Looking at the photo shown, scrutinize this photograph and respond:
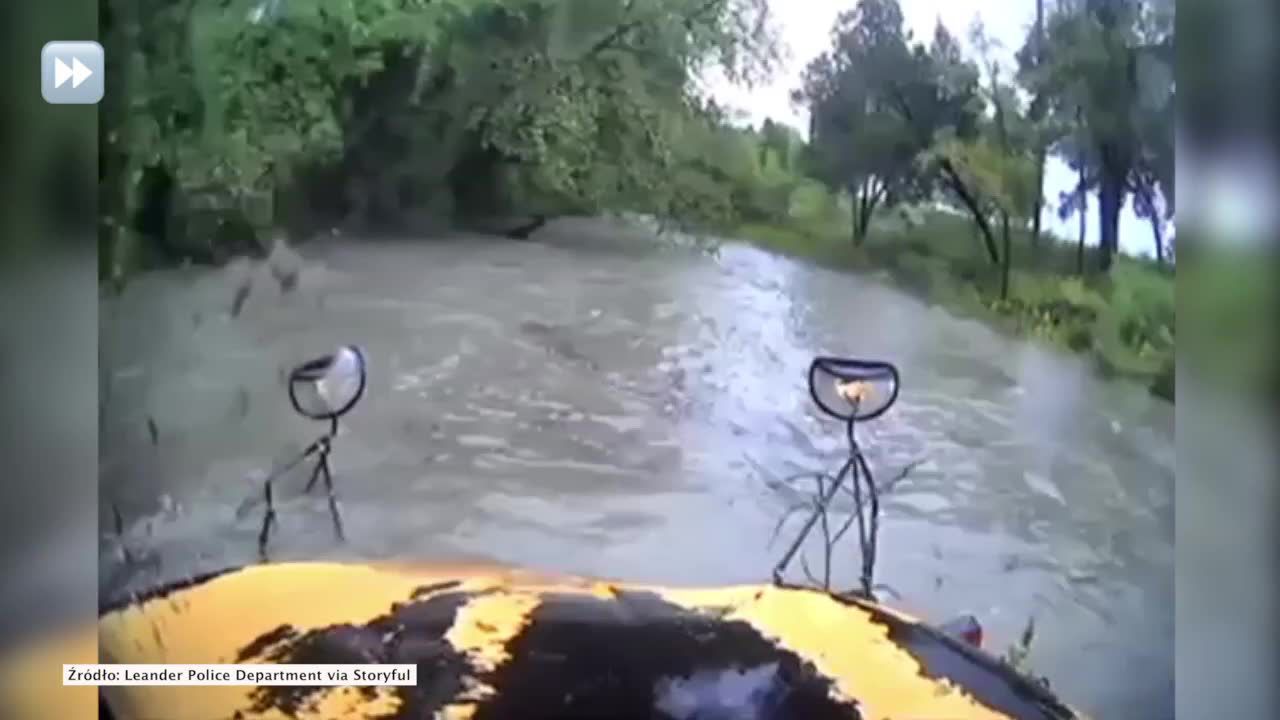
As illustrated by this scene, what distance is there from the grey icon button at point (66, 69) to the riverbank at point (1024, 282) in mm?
439

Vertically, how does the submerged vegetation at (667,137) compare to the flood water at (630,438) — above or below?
above

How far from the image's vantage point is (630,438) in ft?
3.55

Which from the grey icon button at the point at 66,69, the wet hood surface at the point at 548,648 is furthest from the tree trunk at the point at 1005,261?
the grey icon button at the point at 66,69

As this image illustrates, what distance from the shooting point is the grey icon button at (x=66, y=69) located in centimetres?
106

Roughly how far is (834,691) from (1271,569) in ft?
0.98

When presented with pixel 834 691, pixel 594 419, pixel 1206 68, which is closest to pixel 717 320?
pixel 594 419

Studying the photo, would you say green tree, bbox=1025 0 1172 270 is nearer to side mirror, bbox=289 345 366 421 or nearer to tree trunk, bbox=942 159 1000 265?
tree trunk, bbox=942 159 1000 265

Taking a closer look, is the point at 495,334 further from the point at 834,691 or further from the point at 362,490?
the point at 834,691

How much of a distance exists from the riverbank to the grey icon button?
439mm

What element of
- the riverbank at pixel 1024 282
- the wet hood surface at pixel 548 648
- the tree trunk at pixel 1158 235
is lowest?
the wet hood surface at pixel 548 648

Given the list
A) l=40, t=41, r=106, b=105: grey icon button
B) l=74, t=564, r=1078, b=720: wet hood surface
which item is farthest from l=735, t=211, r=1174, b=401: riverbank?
l=40, t=41, r=106, b=105: grey icon button

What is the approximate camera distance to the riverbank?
1.08 metres

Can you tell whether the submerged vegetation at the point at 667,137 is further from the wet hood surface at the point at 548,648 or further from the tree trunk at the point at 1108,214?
the wet hood surface at the point at 548,648

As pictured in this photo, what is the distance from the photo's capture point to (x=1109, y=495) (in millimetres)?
1084
